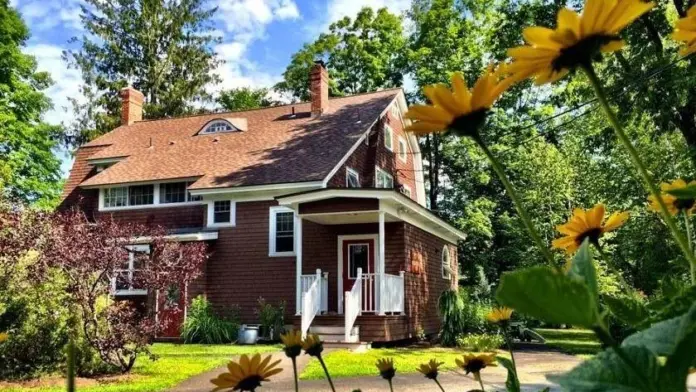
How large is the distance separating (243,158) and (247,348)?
6927mm

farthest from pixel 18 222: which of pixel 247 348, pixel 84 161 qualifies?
pixel 84 161

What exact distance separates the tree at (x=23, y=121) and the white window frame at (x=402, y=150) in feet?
56.0

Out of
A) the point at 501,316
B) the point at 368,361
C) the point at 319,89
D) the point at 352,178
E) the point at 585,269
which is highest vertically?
the point at 319,89

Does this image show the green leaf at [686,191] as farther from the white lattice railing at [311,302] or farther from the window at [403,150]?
the window at [403,150]

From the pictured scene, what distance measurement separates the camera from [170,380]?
31.2ft

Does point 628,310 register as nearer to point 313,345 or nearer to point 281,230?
point 313,345

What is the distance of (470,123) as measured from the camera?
2.83ft

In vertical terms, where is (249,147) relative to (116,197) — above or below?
above

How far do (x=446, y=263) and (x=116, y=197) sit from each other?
1122 cm

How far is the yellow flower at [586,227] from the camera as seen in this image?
113 cm

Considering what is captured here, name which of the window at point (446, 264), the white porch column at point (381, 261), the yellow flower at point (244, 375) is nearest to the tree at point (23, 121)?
the window at point (446, 264)

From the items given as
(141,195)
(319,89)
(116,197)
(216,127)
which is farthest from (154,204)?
(319,89)

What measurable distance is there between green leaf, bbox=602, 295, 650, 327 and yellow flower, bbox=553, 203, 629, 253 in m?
0.27

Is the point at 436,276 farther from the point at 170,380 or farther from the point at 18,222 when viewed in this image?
the point at 18,222
